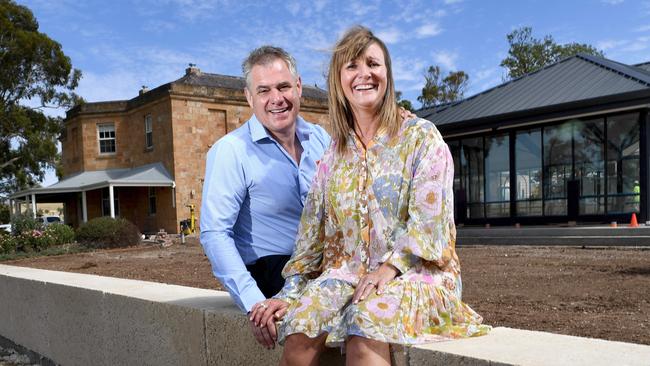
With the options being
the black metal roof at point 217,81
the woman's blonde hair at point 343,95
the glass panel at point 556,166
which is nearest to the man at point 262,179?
the woman's blonde hair at point 343,95

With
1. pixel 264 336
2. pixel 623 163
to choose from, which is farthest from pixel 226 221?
pixel 623 163

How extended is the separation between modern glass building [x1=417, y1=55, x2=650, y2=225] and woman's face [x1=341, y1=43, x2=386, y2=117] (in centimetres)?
1410

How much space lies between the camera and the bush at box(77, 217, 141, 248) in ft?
63.2

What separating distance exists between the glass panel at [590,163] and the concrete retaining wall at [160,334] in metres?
14.9

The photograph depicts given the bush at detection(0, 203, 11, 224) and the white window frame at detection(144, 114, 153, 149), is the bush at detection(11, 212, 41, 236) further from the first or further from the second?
the bush at detection(0, 203, 11, 224)

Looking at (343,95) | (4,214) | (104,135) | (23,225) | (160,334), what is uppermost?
(104,135)

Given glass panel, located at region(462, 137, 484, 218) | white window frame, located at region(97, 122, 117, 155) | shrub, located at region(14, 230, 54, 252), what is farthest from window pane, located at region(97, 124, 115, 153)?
glass panel, located at region(462, 137, 484, 218)

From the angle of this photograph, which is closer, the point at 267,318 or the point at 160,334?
the point at 267,318

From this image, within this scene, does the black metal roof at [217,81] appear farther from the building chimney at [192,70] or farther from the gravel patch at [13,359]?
the gravel patch at [13,359]

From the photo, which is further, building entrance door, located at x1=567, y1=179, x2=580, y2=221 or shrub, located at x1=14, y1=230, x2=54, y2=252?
shrub, located at x1=14, y1=230, x2=54, y2=252

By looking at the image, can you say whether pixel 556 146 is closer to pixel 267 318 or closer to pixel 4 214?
pixel 267 318

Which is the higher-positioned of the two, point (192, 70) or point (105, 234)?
point (192, 70)

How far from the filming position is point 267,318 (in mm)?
2189

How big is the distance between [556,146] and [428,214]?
16.6 meters
